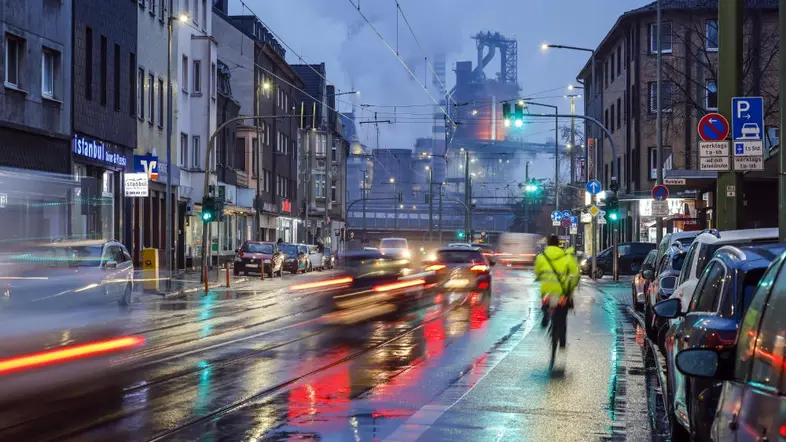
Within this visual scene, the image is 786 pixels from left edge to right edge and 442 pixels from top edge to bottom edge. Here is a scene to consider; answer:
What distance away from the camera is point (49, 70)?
35.2 m

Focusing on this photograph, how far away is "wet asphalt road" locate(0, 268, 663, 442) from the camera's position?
9.73m

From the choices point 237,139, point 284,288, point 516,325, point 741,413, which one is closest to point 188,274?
point 284,288

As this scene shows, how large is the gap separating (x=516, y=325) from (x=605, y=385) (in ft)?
32.7

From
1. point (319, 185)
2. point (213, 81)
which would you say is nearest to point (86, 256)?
point (213, 81)

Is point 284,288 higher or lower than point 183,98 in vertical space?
lower

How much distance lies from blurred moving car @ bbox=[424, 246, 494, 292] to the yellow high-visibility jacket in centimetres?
1922

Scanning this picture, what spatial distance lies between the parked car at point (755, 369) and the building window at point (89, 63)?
3493cm

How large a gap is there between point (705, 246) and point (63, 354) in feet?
26.2

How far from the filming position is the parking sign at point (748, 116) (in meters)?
17.8

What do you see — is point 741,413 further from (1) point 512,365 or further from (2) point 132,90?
(2) point 132,90

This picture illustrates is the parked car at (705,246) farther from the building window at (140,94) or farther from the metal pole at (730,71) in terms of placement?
the building window at (140,94)

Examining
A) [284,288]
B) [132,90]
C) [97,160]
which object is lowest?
[284,288]

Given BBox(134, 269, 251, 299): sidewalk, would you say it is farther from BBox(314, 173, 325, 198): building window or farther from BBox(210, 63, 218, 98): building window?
BBox(314, 173, 325, 198): building window

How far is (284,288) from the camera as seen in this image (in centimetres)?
4128
